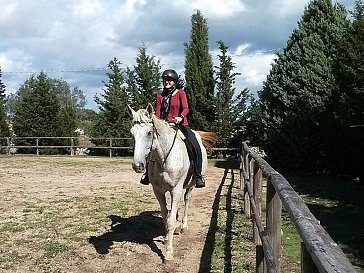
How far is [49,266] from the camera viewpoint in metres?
5.16

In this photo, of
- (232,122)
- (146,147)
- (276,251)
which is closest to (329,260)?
(276,251)

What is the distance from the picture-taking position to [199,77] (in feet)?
82.2

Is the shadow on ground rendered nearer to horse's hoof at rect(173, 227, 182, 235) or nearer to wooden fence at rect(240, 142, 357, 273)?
wooden fence at rect(240, 142, 357, 273)

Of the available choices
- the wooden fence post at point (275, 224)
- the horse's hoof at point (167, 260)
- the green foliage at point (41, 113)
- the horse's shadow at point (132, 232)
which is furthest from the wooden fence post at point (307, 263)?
the green foliage at point (41, 113)

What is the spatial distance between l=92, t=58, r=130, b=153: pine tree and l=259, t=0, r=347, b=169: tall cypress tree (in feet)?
38.6

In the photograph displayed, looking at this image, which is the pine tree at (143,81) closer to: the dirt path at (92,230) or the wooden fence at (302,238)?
the dirt path at (92,230)

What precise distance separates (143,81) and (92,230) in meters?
20.3

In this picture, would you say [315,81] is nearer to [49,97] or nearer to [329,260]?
[329,260]

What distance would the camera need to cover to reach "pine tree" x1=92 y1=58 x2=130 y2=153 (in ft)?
86.3

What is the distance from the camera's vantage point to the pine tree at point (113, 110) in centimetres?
2630

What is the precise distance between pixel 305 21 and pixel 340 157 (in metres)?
5.68

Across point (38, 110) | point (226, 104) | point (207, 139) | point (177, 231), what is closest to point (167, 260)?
point (177, 231)

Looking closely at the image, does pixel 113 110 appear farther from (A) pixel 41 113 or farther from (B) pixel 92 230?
(B) pixel 92 230

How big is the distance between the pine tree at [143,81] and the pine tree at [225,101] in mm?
4531
